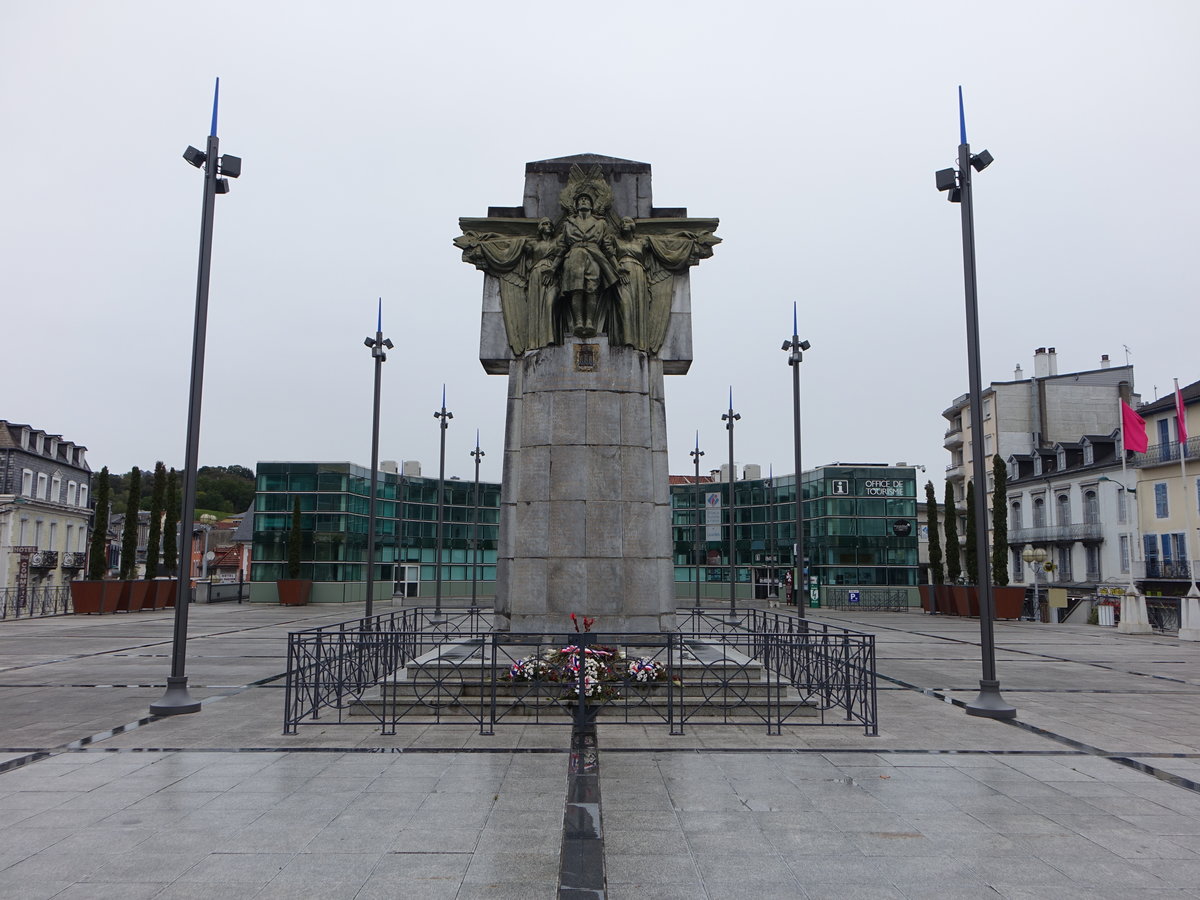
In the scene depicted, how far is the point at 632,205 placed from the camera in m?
15.9

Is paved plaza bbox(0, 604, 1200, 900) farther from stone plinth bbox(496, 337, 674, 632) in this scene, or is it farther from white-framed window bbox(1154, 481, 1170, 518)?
white-framed window bbox(1154, 481, 1170, 518)

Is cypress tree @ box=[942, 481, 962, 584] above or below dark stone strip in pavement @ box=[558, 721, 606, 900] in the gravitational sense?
above

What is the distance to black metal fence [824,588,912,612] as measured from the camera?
49406 millimetres

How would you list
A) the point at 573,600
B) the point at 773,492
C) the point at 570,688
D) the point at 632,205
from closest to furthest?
1. the point at 570,688
2. the point at 573,600
3. the point at 632,205
4. the point at 773,492

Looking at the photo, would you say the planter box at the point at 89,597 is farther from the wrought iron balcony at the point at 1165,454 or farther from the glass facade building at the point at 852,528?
the wrought iron balcony at the point at 1165,454

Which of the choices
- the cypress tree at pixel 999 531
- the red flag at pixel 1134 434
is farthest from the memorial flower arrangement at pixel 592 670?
the cypress tree at pixel 999 531

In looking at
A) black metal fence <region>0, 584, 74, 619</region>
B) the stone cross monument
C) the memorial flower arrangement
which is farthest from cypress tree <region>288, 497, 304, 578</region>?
the memorial flower arrangement

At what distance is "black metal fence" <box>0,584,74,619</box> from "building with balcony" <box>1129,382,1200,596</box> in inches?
1978

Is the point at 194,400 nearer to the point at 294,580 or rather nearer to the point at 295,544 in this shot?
the point at 294,580

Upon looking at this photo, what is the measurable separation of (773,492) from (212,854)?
52.3 m

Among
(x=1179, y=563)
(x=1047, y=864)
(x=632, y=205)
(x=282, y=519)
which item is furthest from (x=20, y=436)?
(x=1179, y=563)

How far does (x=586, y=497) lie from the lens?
14.3 metres

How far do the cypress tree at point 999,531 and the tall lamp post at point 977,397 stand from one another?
30.3 metres

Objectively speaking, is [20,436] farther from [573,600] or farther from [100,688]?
[573,600]
